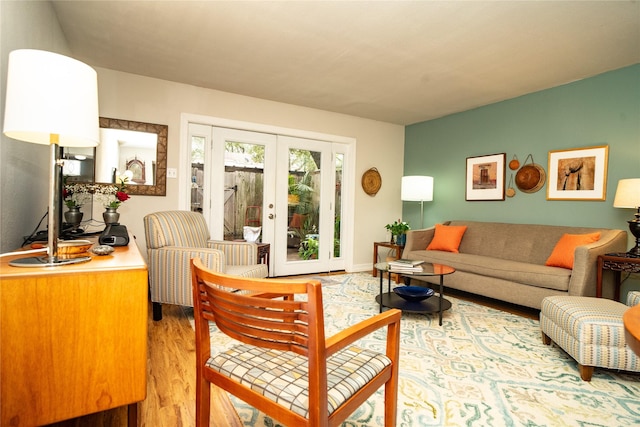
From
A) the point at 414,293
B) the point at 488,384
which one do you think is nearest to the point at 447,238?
the point at 414,293

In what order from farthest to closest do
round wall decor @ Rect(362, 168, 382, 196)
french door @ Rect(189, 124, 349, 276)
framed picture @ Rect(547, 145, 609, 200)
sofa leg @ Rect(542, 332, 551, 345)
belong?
1. round wall decor @ Rect(362, 168, 382, 196)
2. french door @ Rect(189, 124, 349, 276)
3. framed picture @ Rect(547, 145, 609, 200)
4. sofa leg @ Rect(542, 332, 551, 345)

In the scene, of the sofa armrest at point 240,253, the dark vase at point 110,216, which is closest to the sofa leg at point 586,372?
the sofa armrest at point 240,253

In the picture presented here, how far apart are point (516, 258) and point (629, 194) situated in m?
1.20

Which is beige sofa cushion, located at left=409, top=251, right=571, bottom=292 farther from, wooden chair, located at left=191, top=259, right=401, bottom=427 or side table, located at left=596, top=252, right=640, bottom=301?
wooden chair, located at left=191, top=259, right=401, bottom=427

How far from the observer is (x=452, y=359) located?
2.17 m

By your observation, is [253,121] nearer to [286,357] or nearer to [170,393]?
[170,393]

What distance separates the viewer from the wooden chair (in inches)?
35.3

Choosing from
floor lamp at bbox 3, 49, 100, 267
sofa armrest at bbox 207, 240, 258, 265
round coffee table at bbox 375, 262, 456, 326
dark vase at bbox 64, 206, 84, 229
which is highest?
floor lamp at bbox 3, 49, 100, 267

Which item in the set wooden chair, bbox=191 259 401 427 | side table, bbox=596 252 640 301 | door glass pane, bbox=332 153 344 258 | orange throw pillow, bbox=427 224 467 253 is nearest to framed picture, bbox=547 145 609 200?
side table, bbox=596 252 640 301

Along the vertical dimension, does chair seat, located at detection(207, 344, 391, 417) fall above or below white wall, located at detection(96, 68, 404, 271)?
below

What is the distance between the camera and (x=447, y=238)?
4.16 metres

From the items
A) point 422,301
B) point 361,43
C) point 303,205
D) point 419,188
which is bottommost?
point 422,301

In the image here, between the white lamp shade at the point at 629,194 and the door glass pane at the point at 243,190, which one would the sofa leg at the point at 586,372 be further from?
the door glass pane at the point at 243,190

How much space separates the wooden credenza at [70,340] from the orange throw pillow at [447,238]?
3.63m
